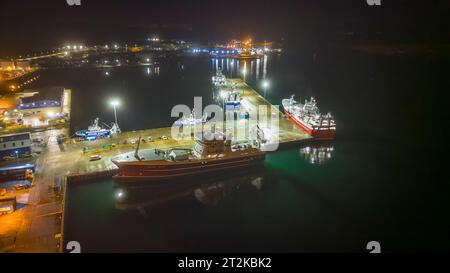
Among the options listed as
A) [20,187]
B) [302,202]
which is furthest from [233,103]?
[20,187]

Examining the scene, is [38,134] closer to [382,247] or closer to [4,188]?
[4,188]

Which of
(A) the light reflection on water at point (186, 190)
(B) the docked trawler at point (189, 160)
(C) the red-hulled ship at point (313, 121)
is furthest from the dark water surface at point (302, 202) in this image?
(C) the red-hulled ship at point (313, 121)

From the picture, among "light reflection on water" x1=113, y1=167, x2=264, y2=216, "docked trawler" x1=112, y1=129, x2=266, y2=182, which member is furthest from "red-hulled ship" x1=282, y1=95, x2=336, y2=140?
"light reflection on water" x1=113, y1=167, x2=264, y2=216

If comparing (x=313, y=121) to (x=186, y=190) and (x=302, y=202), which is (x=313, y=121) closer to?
(x=302, y=202)

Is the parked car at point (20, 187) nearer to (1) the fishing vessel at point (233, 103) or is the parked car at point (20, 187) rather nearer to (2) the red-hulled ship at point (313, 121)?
(2) the red-hulled ship at point (313, 121)

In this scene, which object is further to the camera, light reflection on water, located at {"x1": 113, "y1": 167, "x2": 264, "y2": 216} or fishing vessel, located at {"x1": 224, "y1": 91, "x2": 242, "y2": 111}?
fishing vessel, located at {"x1": 224, "y1": 91, "x2": 242, "y2": 111}

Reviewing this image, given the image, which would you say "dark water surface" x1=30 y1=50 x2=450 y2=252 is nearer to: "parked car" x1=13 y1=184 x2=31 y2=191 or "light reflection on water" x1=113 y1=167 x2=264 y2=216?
"light reflection on water" x1=113 y1=167 x2=264 y2=216

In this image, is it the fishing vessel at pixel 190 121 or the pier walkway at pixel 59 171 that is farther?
the fishing vessel at pixel 190 121
